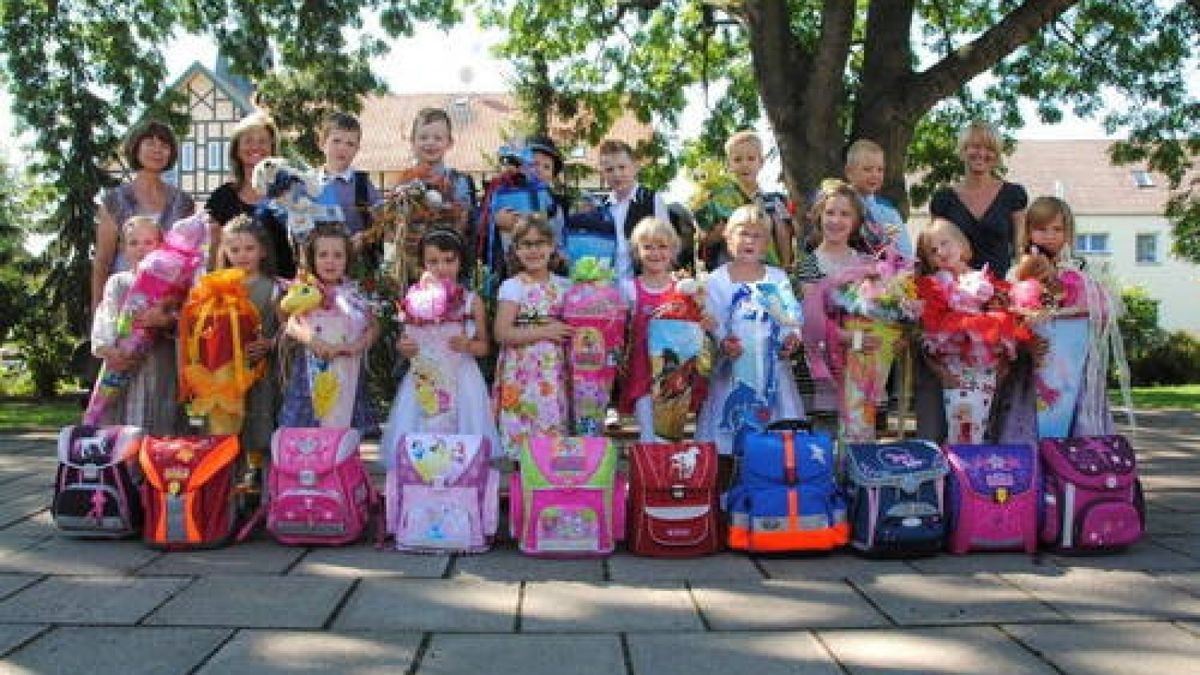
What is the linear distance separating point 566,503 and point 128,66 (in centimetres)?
1241

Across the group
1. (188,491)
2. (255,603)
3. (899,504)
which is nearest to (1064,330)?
(899,504)

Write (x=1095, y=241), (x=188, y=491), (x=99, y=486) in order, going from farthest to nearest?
1. (x=1095, y=241)
2. (x=99, y=486)
3. (x=188, y=491)

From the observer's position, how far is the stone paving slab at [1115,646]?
11.7 ft

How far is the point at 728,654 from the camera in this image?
12.2 feet

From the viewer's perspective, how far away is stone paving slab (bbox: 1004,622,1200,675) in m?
3.58

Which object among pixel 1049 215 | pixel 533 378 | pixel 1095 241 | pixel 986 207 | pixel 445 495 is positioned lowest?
pixel 445 495

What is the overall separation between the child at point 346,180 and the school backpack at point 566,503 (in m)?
1.87

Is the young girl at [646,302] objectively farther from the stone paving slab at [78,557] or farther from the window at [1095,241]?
the window at [1095,241]

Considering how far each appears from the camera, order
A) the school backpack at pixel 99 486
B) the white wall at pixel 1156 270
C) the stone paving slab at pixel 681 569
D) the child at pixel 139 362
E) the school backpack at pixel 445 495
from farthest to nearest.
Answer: the white wall at pixel 1156 270, the child at pixel 139 362, the school backpack at pixel 99 486, the school backpack at pixel 445 495, the stone paving slab at pixel 681 569

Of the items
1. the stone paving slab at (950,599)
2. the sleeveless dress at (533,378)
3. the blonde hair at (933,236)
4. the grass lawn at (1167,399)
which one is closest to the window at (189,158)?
the grass lawn at (1167,399)

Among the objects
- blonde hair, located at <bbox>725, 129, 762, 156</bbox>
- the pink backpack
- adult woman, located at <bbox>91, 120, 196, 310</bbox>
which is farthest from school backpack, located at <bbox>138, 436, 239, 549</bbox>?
the pink backpack

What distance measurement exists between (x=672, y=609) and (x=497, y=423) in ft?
6.04

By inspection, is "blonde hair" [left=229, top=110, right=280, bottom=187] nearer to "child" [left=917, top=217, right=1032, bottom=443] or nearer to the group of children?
the group of children

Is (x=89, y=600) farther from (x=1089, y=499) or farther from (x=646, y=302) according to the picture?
(x=1089, y=499)
